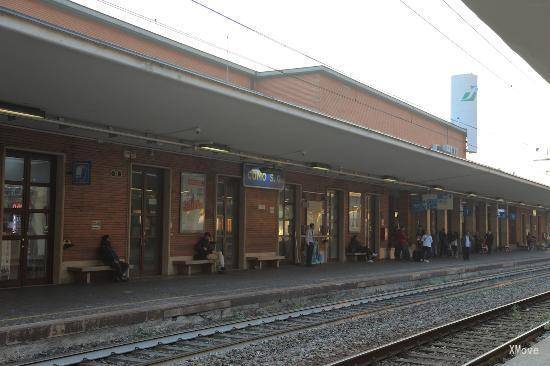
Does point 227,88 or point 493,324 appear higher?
point 227,88

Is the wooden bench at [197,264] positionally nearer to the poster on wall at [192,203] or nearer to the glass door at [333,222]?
the poster on wall at [192,203]

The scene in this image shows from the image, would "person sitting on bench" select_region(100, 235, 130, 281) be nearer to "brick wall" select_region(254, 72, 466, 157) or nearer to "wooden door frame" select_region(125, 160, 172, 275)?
"wooden door frame" select_region(125, 160, 172, 275)

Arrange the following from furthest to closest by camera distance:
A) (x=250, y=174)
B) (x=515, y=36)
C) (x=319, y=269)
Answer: (x=319, y=269) → (x=250, y=174) → (x=515, y=36)

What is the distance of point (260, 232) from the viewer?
19.4 metres

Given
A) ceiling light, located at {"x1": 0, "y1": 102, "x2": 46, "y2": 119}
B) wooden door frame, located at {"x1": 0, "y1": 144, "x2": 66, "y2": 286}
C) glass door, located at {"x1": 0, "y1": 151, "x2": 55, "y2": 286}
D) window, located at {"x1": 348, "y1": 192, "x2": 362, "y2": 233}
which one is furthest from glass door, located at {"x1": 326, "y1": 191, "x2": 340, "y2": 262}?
ceiling light, located at {"x1": 0, "y1": 102, "x2": 46, "y2": 119}

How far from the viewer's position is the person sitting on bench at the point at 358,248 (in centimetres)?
2452

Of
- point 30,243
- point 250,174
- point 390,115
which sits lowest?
point 30,243

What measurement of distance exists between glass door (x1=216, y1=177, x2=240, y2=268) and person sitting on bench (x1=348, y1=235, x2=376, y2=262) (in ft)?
23.8

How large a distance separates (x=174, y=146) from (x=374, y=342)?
773 centimetres

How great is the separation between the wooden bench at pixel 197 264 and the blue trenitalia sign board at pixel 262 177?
262 centimetres

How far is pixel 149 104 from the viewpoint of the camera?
10.8 metres

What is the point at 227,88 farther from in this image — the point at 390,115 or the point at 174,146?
the point at 390,115

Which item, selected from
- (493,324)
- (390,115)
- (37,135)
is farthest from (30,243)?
(390,115)

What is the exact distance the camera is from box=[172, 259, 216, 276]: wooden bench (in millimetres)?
16219
